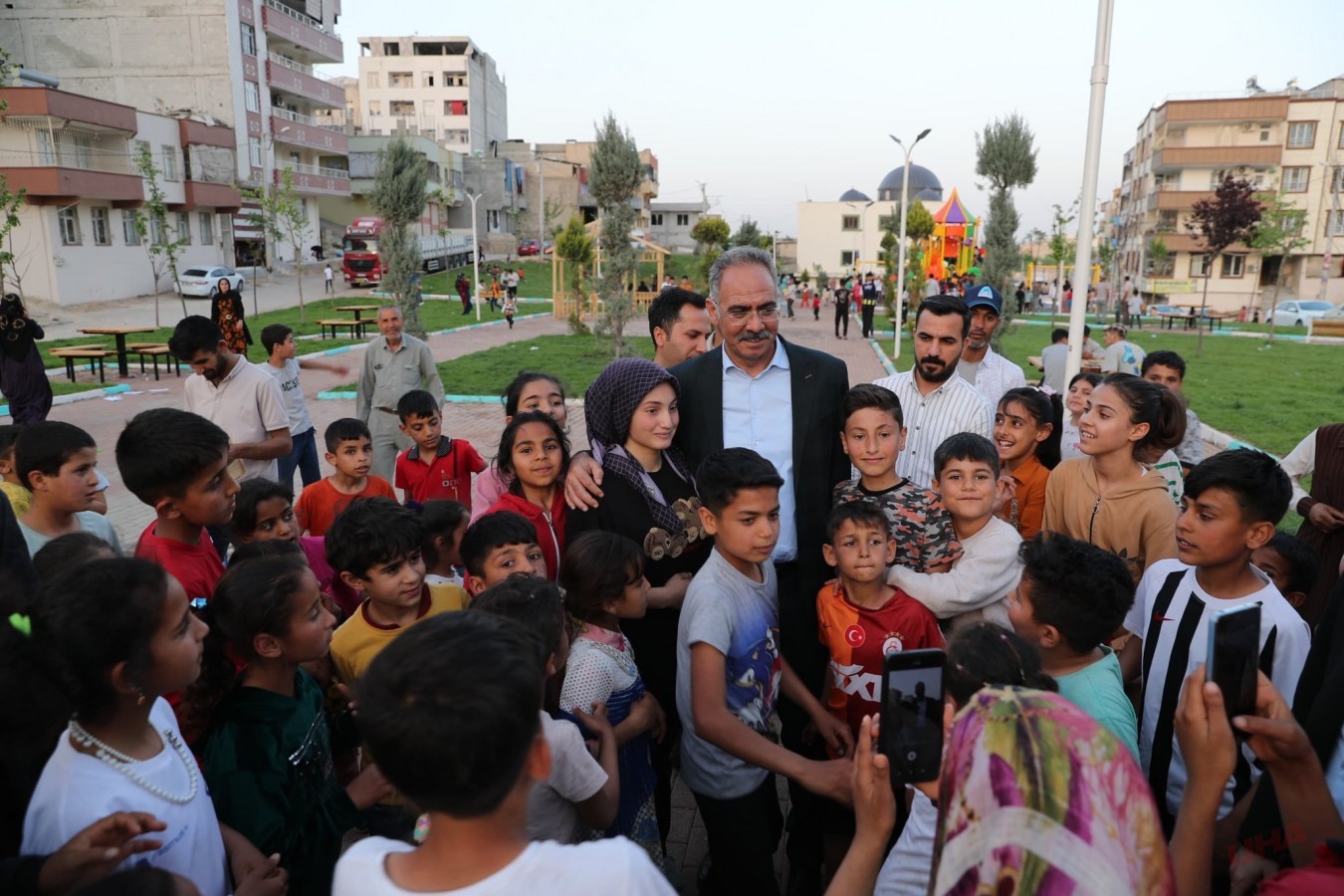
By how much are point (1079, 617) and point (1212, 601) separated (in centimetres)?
68

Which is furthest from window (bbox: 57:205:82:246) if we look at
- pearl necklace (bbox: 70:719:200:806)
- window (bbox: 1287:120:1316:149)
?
window (bbox: 1287:120:1316:149)

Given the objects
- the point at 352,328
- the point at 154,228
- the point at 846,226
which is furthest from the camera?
the point at 846,226

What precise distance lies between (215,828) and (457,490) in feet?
11.4

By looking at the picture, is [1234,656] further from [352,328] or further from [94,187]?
[94,187]

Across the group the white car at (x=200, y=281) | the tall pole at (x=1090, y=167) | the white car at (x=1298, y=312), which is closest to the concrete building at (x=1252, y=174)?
the white car at (x=1298, y=312)

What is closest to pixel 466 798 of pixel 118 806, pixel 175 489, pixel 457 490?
pixel 118 806

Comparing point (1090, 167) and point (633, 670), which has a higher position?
point (1090, 167)

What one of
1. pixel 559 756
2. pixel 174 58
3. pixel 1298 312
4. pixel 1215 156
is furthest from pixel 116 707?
pixel 1215 156

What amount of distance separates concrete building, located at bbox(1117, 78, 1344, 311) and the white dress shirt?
5289cm

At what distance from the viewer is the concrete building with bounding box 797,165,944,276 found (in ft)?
212

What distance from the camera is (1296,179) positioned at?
167ft

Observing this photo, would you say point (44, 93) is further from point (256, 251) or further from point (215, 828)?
point (215, 828)

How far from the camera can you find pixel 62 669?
70.6 inches

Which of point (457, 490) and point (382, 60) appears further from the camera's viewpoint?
point (382, 60)
